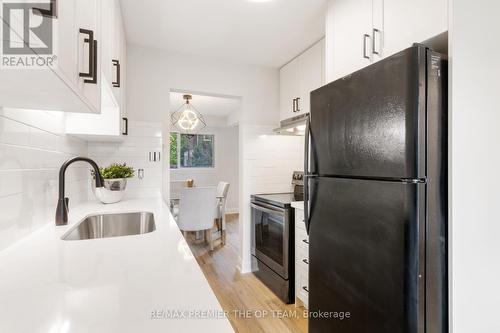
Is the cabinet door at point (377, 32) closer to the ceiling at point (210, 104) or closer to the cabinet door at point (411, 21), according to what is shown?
the cabinet door at point (411, 21)

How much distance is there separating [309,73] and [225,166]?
170 inches

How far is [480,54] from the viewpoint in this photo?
111 centimetres

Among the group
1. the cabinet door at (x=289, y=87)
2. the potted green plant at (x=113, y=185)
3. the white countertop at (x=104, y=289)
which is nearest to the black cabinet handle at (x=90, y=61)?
the white countertop at (x=104, y=289)

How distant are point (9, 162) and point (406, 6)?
1.88 metres

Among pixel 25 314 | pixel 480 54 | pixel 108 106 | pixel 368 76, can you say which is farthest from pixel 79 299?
pixel 480 54

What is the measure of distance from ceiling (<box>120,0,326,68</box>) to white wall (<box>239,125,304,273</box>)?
0.89 m

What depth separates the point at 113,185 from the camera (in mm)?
1931

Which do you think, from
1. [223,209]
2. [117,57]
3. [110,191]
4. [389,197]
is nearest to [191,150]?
[223,209]

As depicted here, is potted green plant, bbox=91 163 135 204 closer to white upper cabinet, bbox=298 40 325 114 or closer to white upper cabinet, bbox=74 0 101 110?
white upper cabinet, bbox=74 0 101 110

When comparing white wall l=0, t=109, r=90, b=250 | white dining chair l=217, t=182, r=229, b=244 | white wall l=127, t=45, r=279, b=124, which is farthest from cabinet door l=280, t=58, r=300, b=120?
white wall l=0, t=109, r=90, b=250

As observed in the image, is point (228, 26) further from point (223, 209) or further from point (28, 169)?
point (223, 209)

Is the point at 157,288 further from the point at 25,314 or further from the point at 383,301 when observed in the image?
the point at 383,301

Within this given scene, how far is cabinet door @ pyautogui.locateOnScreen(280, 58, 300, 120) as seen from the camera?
271cm

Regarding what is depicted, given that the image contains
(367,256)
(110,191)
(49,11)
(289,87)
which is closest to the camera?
(49,11)
